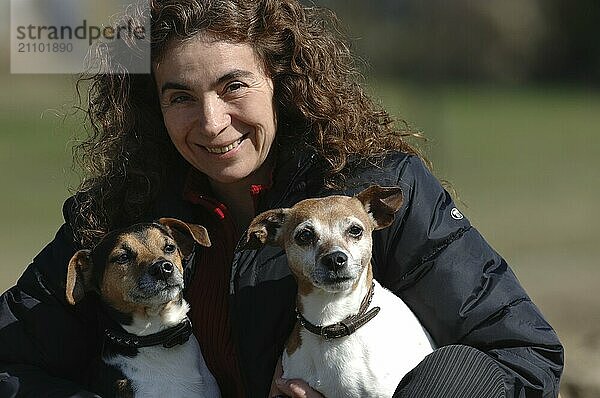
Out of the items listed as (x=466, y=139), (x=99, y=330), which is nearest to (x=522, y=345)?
(x=99, y=330)

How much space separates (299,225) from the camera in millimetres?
3312

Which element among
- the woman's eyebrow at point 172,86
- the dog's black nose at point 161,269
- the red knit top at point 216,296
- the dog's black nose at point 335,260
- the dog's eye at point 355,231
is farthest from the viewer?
the red knit top at point 216,296

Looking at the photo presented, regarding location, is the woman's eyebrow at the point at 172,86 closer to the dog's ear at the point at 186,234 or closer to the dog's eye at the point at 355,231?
the dog's ear at the point at 186,234

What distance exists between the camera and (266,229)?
3.39 metres

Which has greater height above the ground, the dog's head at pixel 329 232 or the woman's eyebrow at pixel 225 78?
the woman's eyebrow at pixel 225 78

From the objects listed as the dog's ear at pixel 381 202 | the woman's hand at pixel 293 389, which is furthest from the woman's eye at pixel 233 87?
the woman's hand at pixel 293 389

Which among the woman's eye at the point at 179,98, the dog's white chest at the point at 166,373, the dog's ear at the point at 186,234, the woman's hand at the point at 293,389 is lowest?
the dog's white chest at the point at 166,373

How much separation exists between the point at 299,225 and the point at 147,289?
1.76ft

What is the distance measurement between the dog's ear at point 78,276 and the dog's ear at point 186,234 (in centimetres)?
27

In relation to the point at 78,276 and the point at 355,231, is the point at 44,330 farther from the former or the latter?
the point at 355,231

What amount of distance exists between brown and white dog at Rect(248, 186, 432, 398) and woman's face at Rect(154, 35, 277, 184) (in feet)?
1.00

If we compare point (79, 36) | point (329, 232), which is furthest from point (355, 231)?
point (79, 36)

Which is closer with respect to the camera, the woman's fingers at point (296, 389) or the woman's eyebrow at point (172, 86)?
the woman's fingers at point (296, 389)

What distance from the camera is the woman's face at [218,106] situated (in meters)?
3.49
